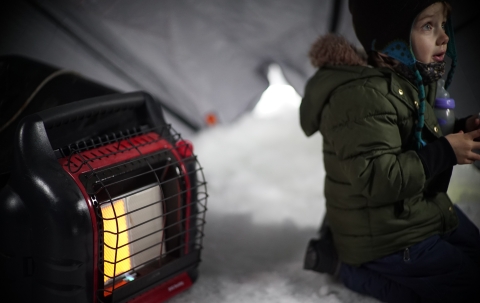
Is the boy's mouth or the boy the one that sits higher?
the boy's mouth

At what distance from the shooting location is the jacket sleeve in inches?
38.3

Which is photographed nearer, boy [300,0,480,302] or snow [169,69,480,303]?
boy [300,0,480,302]

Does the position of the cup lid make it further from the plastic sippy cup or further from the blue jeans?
the blue jeans

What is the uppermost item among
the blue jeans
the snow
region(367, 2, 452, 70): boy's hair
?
region(367, 2, 452, 70): boy's hair

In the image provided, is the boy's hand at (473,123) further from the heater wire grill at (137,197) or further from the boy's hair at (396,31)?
the heater wire grill at (137,197)

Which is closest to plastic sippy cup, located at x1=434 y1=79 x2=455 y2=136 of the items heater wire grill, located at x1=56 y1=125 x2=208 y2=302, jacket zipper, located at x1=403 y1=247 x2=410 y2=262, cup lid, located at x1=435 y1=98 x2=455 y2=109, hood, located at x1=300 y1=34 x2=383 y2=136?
cup lid, located at x1=435 y1=98 x2=455 y2=109

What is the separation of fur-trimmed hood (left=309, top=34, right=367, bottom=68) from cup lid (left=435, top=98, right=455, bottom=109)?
0.17m

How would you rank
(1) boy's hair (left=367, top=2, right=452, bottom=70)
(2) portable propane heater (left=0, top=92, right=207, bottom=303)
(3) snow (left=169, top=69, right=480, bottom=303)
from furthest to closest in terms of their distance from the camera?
(3) snow (left=169, top=69, right=480, bottom=303) → (1) boy's hair (left=367, top=2, right=452, bottom=70) → (2) portable propane heater (left=0, top=92, right=207, bottom=303)

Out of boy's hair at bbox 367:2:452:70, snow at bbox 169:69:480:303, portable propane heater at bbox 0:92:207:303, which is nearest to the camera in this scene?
portable propane heater at bbox 0:92:207:303

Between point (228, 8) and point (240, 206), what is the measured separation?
2.06ft

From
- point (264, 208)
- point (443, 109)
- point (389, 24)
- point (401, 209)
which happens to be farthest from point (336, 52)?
point (264, 208)

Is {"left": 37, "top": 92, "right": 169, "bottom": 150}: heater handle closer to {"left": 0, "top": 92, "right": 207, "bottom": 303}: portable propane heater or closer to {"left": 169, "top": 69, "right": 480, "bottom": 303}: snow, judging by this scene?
{"left": 0, "top": 92, "right": 207, "bottom": 303}: portable propane heater

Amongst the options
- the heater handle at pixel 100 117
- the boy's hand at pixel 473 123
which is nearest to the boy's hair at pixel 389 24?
the boy's hand at pixel 473 123

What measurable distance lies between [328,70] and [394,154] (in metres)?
0.23
